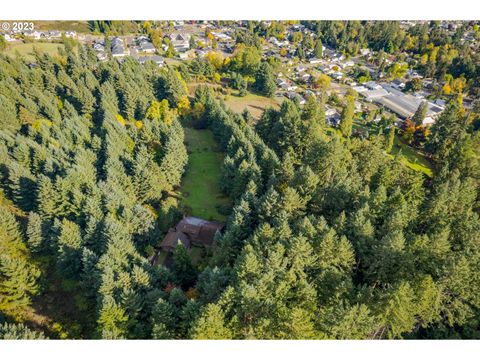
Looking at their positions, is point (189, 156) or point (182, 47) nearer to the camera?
point (189, 156)

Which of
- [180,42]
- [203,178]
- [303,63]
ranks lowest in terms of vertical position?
[203,178]

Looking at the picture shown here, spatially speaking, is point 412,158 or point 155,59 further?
point 155,59

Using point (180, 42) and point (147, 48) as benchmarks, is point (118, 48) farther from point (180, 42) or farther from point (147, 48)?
point (180, 42)

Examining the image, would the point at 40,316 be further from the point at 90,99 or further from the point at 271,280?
the point at 90,99

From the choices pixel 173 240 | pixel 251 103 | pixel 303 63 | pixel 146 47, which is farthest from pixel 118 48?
pixel 173 240

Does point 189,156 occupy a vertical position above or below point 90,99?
below

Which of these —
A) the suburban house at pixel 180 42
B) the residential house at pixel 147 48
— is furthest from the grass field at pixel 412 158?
the residential house at pixel 147 48

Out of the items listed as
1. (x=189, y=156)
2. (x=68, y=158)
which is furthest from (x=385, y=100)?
(x=68, y=158)
